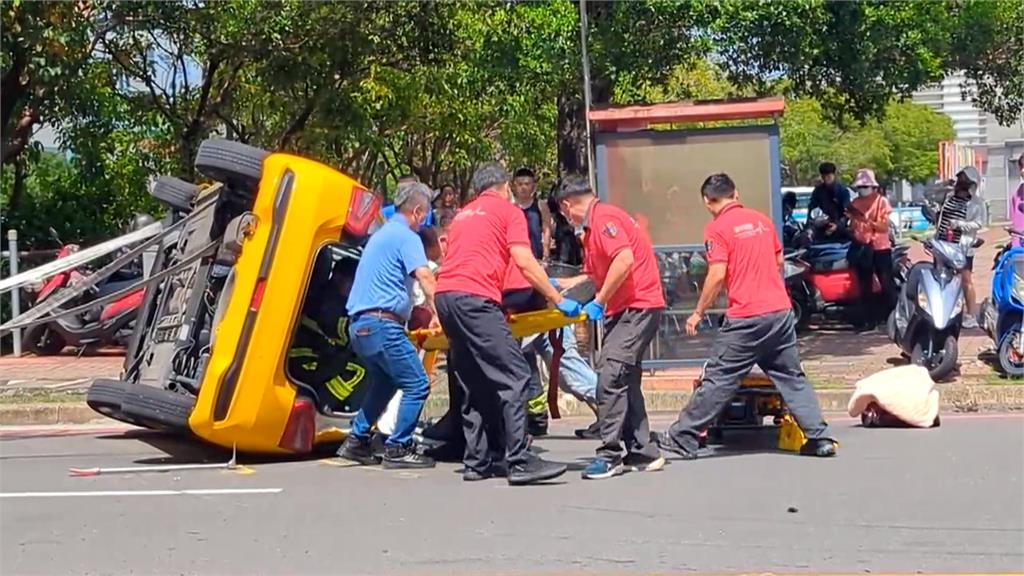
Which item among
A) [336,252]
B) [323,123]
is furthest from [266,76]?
[336,252]

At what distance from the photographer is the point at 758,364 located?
837 centimetres

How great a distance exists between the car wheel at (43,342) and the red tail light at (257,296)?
7.54m

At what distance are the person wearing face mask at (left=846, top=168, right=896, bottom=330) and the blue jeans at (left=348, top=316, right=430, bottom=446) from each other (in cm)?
753

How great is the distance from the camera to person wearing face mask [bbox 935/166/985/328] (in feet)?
36.6

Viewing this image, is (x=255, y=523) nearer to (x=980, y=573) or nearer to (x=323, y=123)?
(x=980, y=573)

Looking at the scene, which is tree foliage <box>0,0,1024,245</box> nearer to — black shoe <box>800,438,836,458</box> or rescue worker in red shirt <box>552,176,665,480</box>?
rescue worker in red shirt <box>552,176,665,480</box>

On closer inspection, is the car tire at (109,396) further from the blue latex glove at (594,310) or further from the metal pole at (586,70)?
the metal pole at (586,70)

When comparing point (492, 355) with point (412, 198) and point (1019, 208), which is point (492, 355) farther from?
point (1019, 208)

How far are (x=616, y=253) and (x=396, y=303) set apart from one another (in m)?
1.35

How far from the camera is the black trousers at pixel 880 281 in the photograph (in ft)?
47.6

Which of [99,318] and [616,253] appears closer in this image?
[616,253]

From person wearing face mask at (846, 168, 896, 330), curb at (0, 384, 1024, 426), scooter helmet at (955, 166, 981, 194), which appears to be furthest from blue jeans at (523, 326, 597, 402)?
person wearing face mask at (846, 168, 896, 330)

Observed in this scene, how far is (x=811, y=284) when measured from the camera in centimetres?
1478

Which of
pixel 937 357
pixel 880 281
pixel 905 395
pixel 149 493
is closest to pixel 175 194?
pixel 149 493
